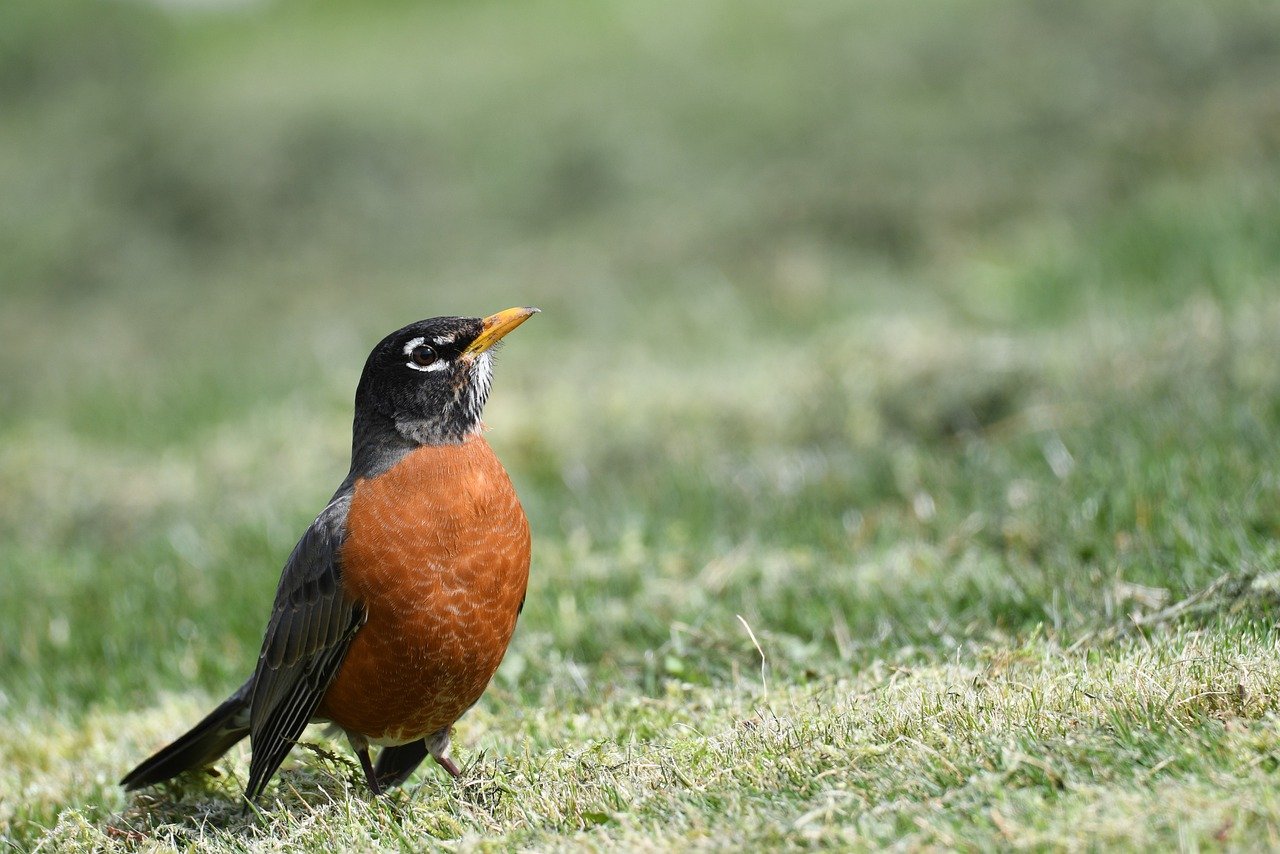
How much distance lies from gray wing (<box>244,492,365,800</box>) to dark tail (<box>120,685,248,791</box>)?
0.39 feet

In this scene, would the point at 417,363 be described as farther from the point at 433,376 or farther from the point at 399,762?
the point at 399,762

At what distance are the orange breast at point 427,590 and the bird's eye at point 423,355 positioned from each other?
0.39 m

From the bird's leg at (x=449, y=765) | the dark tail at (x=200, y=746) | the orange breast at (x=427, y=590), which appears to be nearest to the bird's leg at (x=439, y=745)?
the bird's leg at (x=449, y=765)

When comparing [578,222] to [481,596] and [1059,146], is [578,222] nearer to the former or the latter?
[1059,146]

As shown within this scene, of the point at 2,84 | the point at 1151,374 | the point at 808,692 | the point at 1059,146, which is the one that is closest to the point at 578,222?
the point at 1059,146

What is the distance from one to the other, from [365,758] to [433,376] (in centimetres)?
126

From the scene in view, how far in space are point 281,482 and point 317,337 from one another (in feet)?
12.7

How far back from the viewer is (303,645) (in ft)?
13.3

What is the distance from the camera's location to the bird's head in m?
4.26

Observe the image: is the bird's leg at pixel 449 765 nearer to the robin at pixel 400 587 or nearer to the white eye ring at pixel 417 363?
the robin at pixel 400 587

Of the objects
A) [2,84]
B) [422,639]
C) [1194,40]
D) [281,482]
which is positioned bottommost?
[281,482]

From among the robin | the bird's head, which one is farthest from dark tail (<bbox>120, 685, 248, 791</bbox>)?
the bird's head

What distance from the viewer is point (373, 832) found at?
11.4 ft

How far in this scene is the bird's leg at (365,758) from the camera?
403cm
